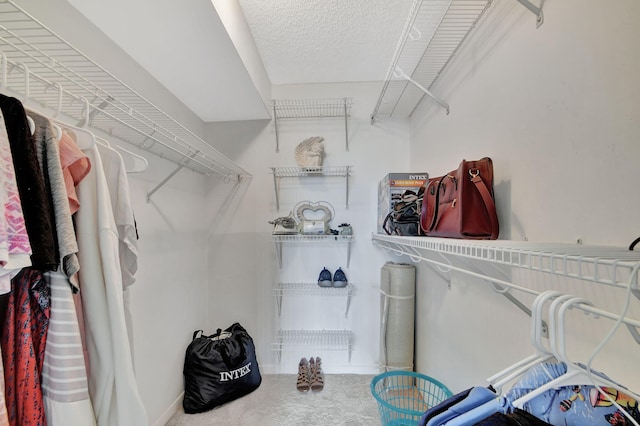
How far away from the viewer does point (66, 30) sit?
106 centimetres

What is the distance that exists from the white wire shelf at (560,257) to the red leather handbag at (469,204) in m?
0.15

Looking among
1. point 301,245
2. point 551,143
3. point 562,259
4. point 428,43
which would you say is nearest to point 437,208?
point 551,143

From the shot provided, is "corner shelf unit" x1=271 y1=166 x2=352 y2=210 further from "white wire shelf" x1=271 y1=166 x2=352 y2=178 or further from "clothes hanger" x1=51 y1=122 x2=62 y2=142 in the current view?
"clothes hanger" x1=51 y1=122 x2=62 y2=142

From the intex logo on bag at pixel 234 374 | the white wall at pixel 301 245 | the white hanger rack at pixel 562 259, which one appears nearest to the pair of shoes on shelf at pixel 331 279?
the white wall at pixel 301 245

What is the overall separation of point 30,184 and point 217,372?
167 cm

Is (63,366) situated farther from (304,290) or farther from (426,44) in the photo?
(426,44)

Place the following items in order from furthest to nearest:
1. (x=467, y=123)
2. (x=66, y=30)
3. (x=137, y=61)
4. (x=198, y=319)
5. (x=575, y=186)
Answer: (x=198, y=319)
(x=137, y=61)
(x=467, y=123)
(x=66, y=30)
(x=575, y=186)

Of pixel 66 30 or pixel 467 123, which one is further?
pixel 467 123

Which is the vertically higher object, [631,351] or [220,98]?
[220,98]

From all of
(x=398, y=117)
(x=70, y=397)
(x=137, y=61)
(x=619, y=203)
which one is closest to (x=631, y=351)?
(x=619, y=203)

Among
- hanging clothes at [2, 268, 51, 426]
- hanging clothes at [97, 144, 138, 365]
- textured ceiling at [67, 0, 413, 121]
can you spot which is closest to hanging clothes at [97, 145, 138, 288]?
hanging clothes at [97, 144, 138, 365]

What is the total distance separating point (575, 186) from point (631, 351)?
1.37 feet

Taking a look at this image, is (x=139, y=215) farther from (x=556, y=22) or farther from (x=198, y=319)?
(x=556, y=22)

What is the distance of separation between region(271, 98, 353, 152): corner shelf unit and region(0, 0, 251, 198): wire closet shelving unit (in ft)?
2.90
